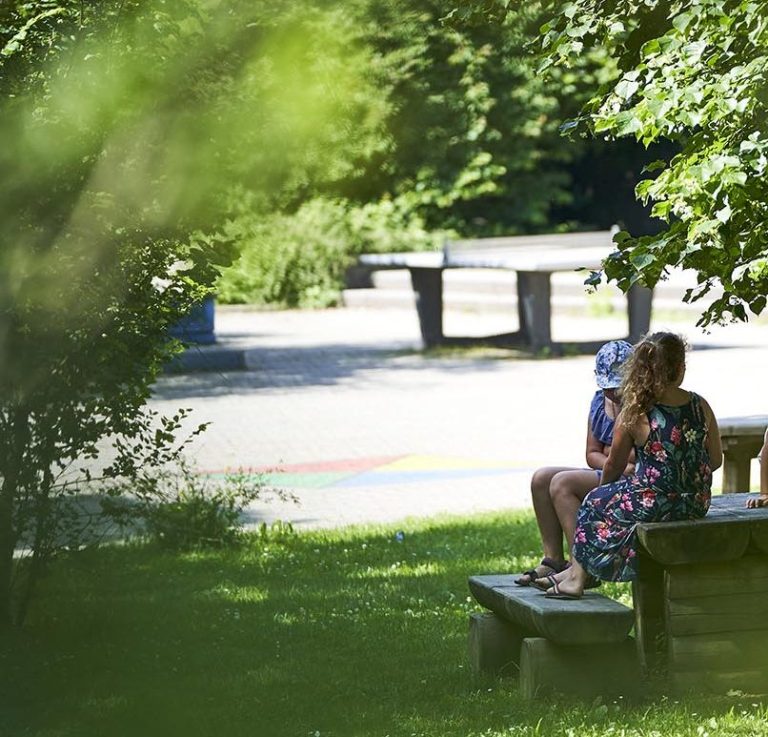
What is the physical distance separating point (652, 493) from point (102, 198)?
8.29 ft

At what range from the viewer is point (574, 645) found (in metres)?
5.48

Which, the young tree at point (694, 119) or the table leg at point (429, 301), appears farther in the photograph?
the table leg at point (429, 301)

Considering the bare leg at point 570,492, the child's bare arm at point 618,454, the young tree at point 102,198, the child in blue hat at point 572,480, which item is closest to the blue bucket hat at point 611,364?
the child in blue hat at point 572,480

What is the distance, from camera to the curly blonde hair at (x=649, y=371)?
5441 mm

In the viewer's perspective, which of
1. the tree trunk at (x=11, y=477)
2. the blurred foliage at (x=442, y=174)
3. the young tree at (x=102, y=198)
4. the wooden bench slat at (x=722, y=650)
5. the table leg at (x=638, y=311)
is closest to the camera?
the wooden bench slat at (x=722, y=650)

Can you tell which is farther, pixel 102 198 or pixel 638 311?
pixel 638 311

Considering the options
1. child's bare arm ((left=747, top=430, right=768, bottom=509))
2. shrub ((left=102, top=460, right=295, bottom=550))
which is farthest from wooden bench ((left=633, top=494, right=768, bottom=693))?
shrub ((left=102, top=460, right=295, bottom=550))

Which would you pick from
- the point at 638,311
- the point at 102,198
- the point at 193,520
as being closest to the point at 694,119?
the point at 102,198

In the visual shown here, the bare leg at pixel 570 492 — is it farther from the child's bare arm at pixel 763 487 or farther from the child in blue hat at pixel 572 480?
the child's bare arm at pixel 763 487

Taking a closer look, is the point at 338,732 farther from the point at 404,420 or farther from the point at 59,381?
the point at 404,420

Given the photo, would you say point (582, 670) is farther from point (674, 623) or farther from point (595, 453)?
point (595, 453)

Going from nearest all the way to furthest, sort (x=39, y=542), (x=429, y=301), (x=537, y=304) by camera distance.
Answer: (x=39, y=542) < (x=537, y=304) < (x=429, y=301)

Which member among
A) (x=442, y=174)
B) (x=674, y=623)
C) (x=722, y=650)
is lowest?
(x=722, y=650)

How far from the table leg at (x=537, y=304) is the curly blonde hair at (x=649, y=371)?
14722 mm
